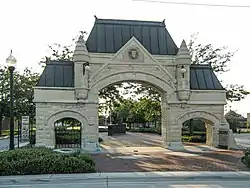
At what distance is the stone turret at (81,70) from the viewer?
82.4 feet

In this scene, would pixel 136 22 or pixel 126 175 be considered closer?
pixel 126 175

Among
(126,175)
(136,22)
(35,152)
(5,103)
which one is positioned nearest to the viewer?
(126,175)

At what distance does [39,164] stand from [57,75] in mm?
12765

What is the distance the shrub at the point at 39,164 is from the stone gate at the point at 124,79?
1036cm

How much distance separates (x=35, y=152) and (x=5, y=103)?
31052mm

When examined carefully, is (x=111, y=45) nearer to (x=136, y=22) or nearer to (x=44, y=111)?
(x=136, y=22)

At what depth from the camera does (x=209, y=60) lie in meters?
37.1

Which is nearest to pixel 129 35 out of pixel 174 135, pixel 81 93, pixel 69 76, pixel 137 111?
pixel 69 76

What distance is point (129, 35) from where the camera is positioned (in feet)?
91.8

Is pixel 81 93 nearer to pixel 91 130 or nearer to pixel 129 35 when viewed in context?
pixel 91 130

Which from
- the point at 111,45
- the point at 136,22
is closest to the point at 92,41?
the point at 111,45

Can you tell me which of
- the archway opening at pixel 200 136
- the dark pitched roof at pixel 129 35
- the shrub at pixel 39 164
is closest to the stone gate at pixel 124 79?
the dark pitched roof at pixel 129 35

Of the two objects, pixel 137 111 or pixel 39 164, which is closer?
pixel 39 164

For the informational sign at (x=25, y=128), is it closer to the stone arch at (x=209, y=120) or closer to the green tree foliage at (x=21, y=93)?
the green tree foliage at (x=21, y=93)
